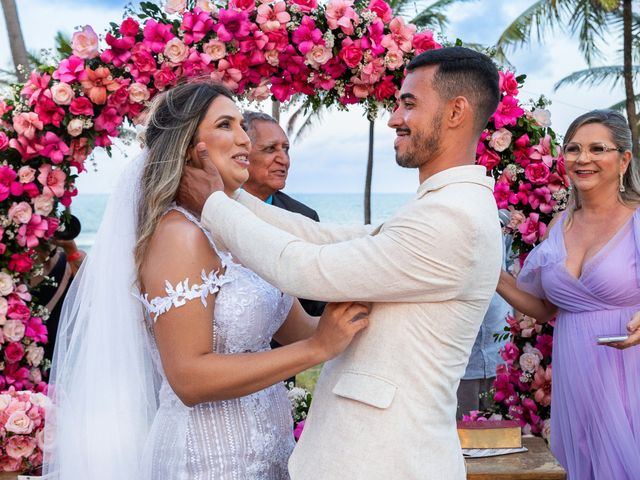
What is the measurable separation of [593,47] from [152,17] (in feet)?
65.8

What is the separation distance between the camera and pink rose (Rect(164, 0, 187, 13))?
450 cm

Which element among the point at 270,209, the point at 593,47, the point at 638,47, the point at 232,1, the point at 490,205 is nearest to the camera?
the point at 490,205

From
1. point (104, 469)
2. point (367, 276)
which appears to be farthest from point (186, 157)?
point (104, 469)

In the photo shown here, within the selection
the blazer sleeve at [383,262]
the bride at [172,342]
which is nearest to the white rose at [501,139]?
the bride at [172,342]

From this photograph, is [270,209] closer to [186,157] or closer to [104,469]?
[186,157]

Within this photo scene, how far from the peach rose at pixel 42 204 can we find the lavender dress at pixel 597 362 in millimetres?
2945

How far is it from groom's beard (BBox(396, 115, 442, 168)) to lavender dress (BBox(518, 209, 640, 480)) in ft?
6.49

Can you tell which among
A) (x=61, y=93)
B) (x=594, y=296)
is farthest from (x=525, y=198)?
(x=61, y=93)

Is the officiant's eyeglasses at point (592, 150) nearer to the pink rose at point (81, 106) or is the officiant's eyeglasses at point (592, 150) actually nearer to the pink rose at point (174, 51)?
the pink rose at point (174, 51)

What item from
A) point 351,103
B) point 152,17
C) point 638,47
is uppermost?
point 152,17

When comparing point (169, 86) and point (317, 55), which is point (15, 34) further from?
point (317, 55)

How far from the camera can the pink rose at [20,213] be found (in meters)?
4.49

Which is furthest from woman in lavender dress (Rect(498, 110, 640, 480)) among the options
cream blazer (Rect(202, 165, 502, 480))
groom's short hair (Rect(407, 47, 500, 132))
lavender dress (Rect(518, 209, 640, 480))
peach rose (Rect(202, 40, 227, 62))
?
peach rose (Rect(202, 40, 227, 62))

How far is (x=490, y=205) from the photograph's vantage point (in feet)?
8.72
